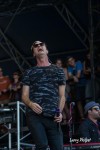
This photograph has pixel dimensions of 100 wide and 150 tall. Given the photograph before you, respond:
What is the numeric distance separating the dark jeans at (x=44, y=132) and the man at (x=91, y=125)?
2303 mm

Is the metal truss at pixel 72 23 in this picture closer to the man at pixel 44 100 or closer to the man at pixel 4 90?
the man at pixel 4 90

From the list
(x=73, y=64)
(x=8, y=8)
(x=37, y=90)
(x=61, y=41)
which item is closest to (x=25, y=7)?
(x=8, y=8)

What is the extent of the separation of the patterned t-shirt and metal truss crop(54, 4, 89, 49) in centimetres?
802

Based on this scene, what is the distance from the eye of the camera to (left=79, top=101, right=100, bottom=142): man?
28.7 feet

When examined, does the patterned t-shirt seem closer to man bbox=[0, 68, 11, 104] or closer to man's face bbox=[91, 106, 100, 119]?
man's face bbox=[91, 106, 100, 119]

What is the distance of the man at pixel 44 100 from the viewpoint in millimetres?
6266

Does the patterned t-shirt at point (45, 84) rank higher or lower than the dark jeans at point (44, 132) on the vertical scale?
higher

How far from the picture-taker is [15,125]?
29.4ft

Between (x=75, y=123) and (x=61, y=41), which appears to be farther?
(x=61, y=41)

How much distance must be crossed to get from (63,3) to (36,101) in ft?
27.1

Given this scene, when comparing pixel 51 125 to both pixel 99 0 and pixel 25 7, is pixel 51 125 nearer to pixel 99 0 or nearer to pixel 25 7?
pixel 99 0

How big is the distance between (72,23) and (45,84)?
8.31 metres

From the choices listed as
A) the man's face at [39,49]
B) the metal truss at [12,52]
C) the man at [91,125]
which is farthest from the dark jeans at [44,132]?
the metal truss at [12,52]

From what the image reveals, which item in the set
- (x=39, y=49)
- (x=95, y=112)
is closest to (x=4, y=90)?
(x=95, y=112)
